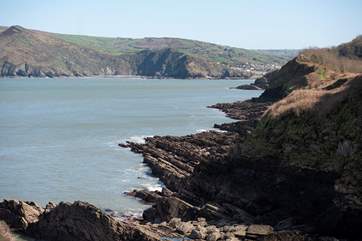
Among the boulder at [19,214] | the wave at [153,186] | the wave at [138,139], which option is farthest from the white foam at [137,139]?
the boulder at [19,214]

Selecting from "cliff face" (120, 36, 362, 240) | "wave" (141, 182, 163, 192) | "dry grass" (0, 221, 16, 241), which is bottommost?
"wave" (141, 182, 163, 192)

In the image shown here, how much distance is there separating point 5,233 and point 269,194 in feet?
48.8

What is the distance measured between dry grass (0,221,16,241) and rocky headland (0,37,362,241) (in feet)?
2.12

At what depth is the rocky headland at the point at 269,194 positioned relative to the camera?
2681 centimetres

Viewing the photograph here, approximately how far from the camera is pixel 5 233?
98.5 ft

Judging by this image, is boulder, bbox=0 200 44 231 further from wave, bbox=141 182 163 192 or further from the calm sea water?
wave, bbox=141 182 163 192

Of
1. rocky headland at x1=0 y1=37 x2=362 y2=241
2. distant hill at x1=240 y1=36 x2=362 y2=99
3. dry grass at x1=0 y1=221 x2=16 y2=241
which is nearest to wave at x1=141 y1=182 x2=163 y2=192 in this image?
rocky headland at x1=0 y1=37 x2=362 y2=241

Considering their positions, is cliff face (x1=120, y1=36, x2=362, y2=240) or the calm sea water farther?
the calm sea water

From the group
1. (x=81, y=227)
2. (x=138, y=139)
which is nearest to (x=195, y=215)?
(x=81, y=227)

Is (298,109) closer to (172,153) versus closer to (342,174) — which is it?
(342,174)

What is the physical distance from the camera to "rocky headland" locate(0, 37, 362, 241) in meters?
26.8

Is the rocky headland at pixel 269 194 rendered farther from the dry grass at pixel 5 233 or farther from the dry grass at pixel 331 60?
the dry grass at pixel 331 60

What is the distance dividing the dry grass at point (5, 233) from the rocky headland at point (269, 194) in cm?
65

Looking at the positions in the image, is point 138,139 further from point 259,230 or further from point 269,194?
point 259,230
